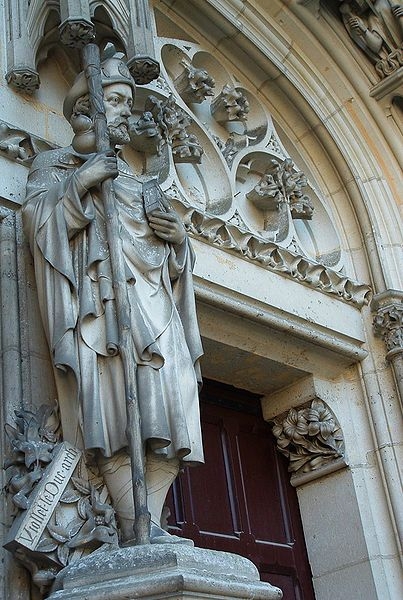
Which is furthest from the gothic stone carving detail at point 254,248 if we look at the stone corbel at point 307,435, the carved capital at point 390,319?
the stone corbel at point 307,435

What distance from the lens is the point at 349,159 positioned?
550cm

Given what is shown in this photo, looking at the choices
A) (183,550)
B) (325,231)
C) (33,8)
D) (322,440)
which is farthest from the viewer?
(325,231)

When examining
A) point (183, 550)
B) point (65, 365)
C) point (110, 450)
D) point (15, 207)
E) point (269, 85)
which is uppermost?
point (269, 85)

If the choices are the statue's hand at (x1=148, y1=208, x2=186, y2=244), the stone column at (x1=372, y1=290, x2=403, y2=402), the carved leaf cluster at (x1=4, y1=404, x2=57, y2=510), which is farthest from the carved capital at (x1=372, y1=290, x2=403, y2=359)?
the carved leaf cluster at (x1=4, y1=404, x2=57, y2=510)

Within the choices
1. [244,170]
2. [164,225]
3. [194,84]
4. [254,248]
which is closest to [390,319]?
[254,248]

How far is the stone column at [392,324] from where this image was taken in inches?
194

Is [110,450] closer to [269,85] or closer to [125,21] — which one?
[125,21]

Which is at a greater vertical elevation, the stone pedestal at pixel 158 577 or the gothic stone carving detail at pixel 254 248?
the gothic stone carving detail at pixel 254 248

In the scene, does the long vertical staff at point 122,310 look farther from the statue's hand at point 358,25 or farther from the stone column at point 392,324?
the statue's hand at point 358,25

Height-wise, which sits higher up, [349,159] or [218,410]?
[349,159]

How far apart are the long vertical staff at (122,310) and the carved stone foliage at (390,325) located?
77.1 inches

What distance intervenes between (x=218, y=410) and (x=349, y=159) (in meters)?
1.50

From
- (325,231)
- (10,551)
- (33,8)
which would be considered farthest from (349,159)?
(10,551)

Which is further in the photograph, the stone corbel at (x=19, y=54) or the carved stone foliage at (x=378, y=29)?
the carved stone foliage at (x=378, y=29)
